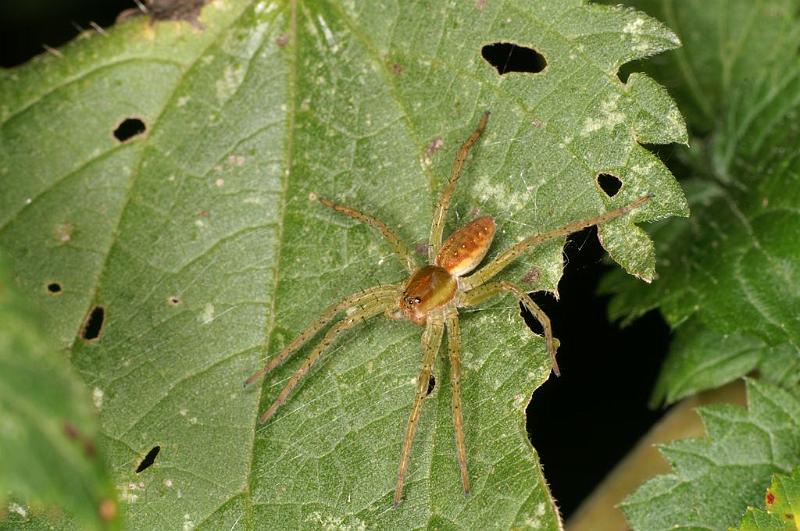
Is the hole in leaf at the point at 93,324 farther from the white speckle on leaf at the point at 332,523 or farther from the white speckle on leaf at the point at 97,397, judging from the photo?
the white speckle on leaf at the point at 332,523

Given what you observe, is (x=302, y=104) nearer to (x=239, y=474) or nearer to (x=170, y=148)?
(x=170, y=148)

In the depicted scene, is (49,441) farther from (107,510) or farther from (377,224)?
(377,224)

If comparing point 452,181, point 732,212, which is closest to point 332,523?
point 452,181

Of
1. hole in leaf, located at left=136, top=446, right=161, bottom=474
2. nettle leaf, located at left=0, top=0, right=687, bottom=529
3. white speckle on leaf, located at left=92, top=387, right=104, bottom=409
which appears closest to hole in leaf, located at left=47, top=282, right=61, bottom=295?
nettle leaf, located at left=0, top=0, right=687, bottom=529

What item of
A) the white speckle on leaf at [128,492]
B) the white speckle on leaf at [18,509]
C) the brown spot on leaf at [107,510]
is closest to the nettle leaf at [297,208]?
the white speckle on leaf at [128,492]

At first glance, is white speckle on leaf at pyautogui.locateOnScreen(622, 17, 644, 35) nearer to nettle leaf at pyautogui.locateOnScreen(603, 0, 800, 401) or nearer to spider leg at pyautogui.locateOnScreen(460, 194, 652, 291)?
spider leg at pyautogui.locateOnScreen(460, 194, 652, 291)

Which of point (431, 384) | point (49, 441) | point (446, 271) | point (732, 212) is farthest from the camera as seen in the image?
point (732, 212)

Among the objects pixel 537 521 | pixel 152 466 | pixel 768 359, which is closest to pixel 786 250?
pixel 768 359
